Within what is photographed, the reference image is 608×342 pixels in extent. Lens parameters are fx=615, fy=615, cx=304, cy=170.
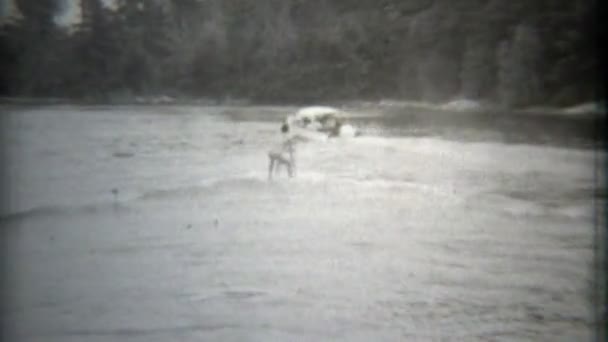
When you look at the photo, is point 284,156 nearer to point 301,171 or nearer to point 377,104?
point 301,171

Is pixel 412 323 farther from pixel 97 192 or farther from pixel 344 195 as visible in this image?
pixel 97 192

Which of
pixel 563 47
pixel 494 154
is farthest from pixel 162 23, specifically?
pixel 563 47

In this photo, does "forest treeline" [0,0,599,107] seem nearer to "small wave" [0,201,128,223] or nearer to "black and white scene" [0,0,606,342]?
"black and white scene" [0,0,606,342]

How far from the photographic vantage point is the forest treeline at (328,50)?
4.88ft

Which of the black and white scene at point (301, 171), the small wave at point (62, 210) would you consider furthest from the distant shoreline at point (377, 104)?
the small wave at point (62, 210)

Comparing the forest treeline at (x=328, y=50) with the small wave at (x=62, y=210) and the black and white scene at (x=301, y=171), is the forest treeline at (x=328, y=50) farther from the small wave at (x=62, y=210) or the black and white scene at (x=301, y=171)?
the small wave at (x=62, y=210)

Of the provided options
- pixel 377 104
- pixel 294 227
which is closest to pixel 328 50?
pixel 377 104

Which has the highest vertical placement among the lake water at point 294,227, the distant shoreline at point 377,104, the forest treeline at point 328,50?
the forest treeline at point 328,50

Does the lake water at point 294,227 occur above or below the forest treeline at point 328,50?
below

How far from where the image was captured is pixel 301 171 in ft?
4.94

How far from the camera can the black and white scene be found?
4.74ft

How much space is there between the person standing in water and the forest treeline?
0.12m

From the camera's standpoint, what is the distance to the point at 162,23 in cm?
150

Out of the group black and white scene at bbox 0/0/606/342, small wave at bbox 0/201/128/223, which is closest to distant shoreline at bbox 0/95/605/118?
black and white scene at bbox 0/0/606/342
